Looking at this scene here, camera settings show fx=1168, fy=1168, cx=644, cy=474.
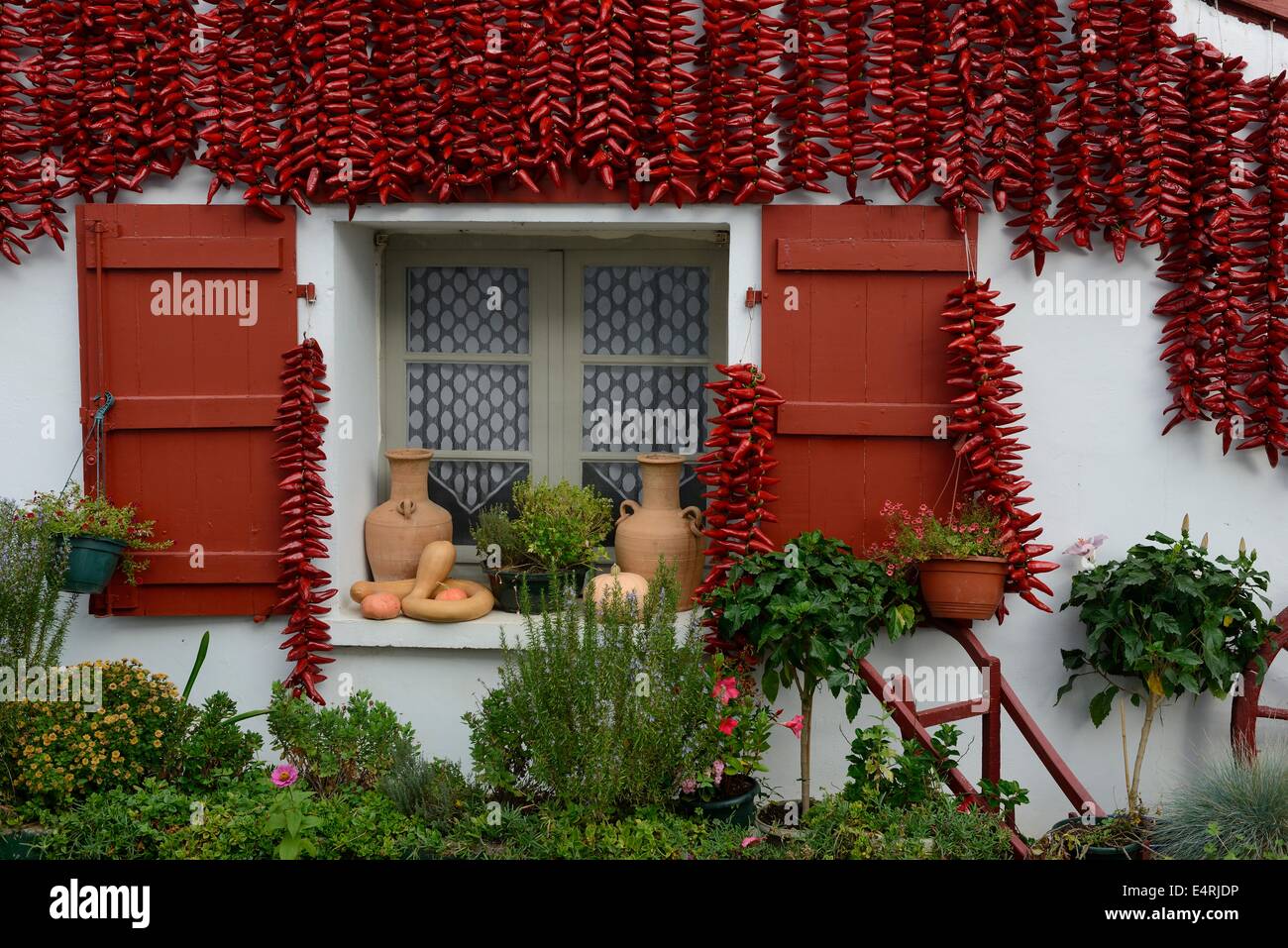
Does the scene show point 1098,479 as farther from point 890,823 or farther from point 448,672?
point 448,672

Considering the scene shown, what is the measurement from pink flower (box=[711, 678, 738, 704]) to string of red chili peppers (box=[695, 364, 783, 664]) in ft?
1.81

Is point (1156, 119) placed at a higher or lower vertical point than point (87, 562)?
higher

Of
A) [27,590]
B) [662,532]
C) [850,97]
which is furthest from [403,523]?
[850,97]

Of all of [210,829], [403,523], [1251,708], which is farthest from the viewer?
[403,523]

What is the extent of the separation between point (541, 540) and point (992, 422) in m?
1.97

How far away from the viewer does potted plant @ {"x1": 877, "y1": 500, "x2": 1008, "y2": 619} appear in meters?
4.61

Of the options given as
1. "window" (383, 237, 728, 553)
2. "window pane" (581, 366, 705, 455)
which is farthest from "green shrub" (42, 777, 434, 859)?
"window pane" (581, 366, 705, 455)

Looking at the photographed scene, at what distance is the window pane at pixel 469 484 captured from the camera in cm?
575

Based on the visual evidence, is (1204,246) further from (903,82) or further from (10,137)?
(10,137)

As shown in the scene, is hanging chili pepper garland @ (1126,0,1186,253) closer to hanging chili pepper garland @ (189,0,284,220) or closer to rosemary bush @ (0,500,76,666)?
hanging chili pepper garland @ (189,0,284,220)

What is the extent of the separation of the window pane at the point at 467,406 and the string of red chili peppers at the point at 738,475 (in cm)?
122

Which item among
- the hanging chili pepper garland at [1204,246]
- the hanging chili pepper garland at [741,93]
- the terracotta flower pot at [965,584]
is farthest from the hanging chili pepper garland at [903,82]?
the terracotta flower pot at [965,584]

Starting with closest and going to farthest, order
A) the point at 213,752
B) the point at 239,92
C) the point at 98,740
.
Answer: the point at 98,740, the point at 213,752, the point at 239,92

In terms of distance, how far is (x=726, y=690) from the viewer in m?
4.26
